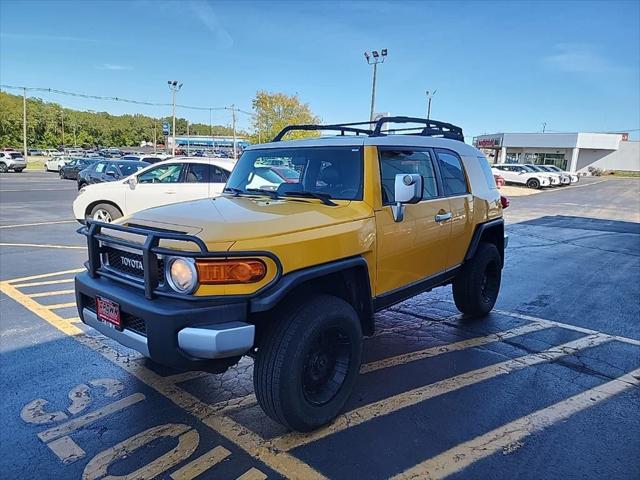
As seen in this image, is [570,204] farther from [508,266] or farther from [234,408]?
[234,408]

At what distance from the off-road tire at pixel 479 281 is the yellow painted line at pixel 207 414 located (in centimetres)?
307

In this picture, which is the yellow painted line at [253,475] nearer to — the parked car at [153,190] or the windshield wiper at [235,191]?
the windshield wiper at [235,191]

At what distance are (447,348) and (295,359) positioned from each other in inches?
88.6

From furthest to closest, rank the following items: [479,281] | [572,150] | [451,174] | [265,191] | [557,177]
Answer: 1. [572,150]
2. [557,177]
3. [479,281]
4. [451,174]
5. [265,191]

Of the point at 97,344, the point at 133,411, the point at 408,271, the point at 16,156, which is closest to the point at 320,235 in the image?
the point at 408,271

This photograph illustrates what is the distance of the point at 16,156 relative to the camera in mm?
39125

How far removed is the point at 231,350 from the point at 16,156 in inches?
1766

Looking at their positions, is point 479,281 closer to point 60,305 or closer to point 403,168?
point 403,168

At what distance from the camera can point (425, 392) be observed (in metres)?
3.66

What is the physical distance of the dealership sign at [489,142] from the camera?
68.0 m

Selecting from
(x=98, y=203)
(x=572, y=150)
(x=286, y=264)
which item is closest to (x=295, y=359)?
(x=286, y=264)

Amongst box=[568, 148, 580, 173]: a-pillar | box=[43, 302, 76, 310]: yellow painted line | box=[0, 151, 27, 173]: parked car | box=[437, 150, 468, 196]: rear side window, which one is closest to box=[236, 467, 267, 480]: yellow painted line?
box=[437, 150, 468, 196]: rear side window

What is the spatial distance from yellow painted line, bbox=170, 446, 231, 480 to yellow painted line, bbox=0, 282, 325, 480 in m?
0.13

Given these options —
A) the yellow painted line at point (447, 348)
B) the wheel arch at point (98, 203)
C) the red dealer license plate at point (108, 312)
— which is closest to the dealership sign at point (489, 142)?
the wheel arch at point (98, 203)
